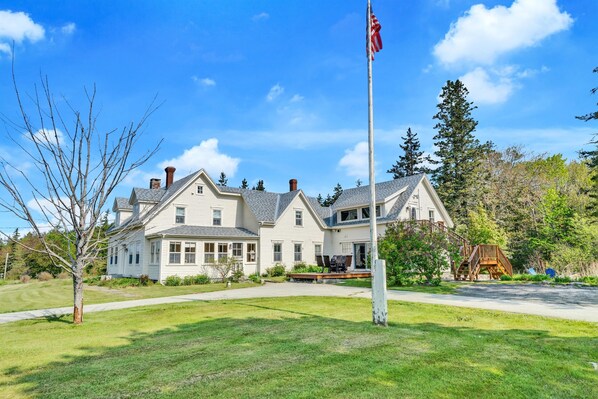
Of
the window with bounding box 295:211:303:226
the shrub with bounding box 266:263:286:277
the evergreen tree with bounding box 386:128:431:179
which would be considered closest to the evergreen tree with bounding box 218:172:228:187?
the evergreen tree with bounding box 386:128:431:179

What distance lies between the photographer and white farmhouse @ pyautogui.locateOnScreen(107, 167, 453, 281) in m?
24.7

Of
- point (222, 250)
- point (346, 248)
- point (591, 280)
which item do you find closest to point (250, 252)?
point (222, 250)

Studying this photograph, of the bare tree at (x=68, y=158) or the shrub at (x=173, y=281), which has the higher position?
the bare tree at (x=68, y=158)

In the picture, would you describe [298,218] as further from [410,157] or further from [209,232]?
[410,157]

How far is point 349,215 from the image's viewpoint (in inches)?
1239

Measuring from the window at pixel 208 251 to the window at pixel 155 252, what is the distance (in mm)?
3031

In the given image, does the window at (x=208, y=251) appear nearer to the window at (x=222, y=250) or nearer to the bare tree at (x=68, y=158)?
the window at (x=222, y=250)

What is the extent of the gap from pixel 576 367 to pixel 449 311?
4885 mm

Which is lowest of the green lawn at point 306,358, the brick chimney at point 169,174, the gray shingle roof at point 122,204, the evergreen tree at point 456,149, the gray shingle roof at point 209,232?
the green lawn at point 306,358

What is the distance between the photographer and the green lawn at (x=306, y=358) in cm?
388

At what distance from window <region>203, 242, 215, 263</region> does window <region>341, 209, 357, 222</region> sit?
474 inches

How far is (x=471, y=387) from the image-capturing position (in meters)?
3.87

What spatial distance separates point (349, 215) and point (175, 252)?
1491 cm

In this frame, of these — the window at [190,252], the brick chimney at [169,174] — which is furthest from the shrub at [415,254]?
the brick chimney at [169,174]
